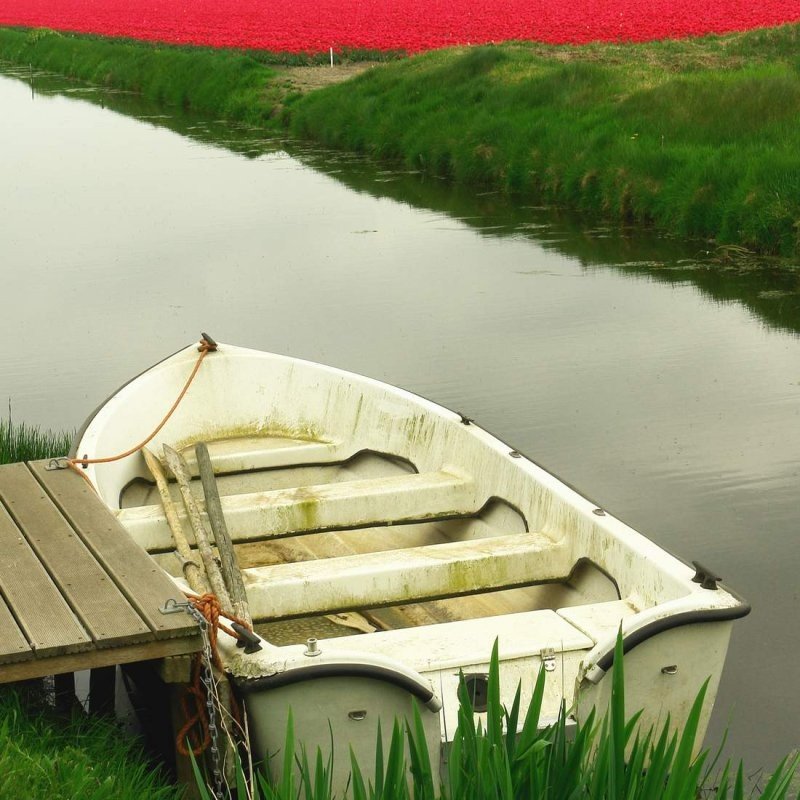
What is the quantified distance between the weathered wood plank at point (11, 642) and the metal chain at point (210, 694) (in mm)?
420

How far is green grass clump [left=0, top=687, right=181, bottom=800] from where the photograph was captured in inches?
119

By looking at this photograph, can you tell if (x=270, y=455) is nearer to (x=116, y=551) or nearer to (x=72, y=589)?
(x=116, y=551)

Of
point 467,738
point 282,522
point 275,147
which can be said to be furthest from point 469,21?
point 467,738

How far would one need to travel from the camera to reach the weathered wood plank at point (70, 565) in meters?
3.43

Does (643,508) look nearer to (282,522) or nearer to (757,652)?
(757,652)

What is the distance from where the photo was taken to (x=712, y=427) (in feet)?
23.3

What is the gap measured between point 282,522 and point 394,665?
5.96 feet

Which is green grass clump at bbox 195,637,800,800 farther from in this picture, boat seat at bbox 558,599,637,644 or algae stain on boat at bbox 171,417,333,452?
algae stain on boat at bbox 171,417,333,452

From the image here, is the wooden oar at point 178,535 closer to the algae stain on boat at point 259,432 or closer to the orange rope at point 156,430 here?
the orange rope at point 156,430

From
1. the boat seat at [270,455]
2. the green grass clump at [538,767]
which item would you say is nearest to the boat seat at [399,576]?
the boat seat at [270,455]

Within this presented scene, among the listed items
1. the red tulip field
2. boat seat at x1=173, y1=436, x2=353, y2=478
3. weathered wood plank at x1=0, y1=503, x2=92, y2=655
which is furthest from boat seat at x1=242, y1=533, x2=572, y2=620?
the red tulip field

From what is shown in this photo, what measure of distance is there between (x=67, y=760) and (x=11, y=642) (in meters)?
0.34

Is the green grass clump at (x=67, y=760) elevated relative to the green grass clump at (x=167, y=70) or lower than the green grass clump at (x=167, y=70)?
lower

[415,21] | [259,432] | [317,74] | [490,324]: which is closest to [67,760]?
[259,432]
